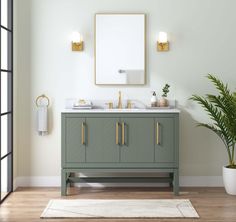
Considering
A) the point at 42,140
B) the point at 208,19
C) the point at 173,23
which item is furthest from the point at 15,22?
the point at 208,19

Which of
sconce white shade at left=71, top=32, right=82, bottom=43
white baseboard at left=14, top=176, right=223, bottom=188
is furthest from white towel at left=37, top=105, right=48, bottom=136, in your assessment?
sconce white shade at left=71, top=32, right=82, bottom=43

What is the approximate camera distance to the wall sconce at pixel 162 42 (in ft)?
17.4

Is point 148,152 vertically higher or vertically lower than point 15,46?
lower

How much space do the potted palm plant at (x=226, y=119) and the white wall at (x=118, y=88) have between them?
30 cm

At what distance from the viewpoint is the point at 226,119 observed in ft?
16.3

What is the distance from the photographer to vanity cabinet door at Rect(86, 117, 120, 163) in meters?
5.02

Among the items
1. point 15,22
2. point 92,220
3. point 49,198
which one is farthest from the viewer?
point 15,22

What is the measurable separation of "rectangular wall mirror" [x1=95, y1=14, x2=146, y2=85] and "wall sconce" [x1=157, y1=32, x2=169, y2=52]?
0.18 meters

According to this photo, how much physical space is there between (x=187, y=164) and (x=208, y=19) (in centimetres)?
175

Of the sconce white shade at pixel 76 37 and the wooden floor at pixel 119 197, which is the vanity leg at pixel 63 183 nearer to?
the wooden floor at pixel 119 197

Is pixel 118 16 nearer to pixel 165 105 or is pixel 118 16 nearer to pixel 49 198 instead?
pixel 165 105

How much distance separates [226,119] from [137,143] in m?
1.01

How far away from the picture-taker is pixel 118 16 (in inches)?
212

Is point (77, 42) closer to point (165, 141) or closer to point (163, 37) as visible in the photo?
point (163, 37)
